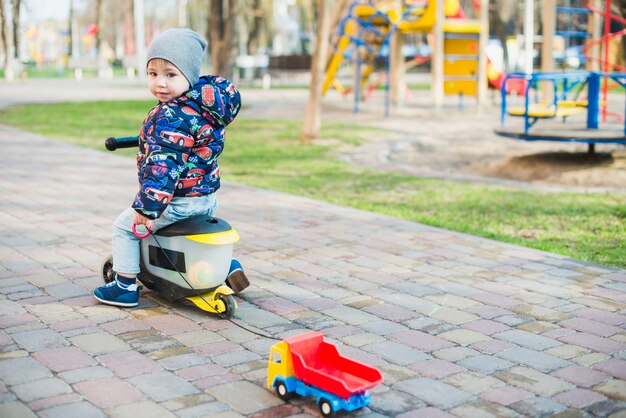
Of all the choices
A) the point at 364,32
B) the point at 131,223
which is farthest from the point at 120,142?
the point at 364,32

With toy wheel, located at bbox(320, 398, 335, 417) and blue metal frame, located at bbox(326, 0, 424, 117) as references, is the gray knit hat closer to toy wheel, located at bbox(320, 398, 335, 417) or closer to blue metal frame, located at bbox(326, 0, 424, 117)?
toy wheel, located at bbox(320, 398, 335, 417)

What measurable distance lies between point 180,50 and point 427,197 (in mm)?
4212

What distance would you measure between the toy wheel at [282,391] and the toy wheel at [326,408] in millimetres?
167

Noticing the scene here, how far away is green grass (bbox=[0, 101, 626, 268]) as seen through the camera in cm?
611

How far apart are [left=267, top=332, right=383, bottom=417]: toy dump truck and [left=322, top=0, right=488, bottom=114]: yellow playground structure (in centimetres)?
1300

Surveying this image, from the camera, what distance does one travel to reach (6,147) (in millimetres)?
10984

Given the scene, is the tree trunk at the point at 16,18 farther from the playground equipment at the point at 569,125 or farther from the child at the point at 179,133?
the child at the point at 179,133

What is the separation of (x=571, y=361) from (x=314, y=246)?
243cm

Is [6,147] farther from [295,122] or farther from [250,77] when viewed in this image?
[250,77]

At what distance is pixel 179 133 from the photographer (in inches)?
152

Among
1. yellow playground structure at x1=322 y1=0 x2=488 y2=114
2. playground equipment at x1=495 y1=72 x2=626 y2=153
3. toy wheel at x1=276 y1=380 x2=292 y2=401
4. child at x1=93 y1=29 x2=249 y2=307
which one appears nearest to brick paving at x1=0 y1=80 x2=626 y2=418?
toy wheel at x1=276 y1=380 x2=292 y2=401

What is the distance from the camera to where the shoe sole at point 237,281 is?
4336 mm

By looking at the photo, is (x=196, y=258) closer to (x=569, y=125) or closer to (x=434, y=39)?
(x=569, y=125)

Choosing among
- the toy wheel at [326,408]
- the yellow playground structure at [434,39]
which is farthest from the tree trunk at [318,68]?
the toy wheel at [326,408]
